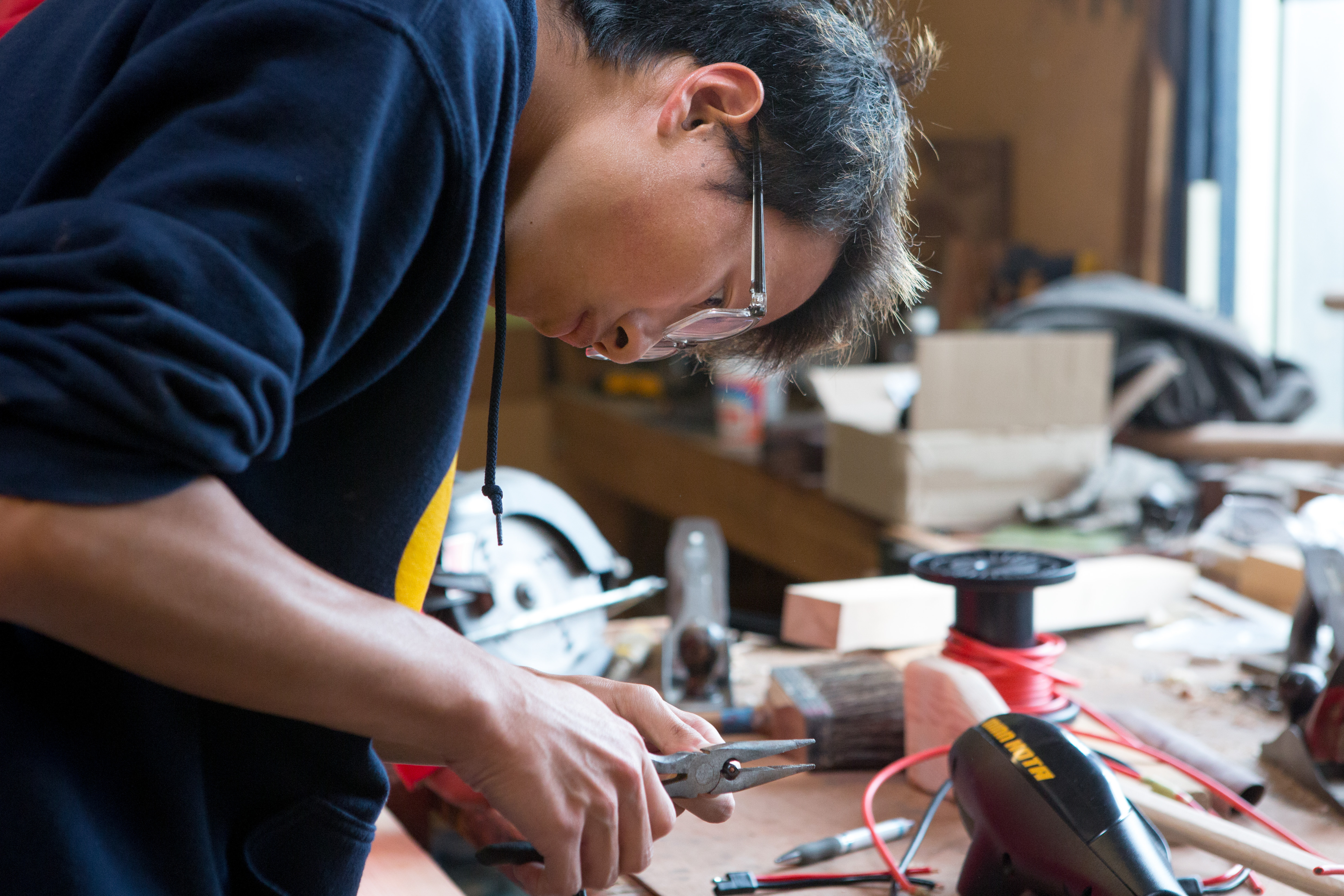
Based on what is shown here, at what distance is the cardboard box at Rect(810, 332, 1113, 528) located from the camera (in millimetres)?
2084

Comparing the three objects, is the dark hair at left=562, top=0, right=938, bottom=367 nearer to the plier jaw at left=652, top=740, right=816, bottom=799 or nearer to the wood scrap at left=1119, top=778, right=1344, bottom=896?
the plier jaw at left=652, top=740, right=816, bottom=799

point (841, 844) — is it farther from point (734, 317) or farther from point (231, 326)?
point (231, 326)

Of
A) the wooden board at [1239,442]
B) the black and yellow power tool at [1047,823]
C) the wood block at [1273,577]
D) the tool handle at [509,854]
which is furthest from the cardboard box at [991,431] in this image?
the tool handle at [509,854]

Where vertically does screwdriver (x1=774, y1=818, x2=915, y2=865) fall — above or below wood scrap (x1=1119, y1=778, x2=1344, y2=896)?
below

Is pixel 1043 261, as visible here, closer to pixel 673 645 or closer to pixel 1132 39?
pixel 1132 39

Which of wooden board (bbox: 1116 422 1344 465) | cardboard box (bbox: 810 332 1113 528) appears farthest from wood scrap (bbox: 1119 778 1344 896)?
wooden board (bbox: 1116 422 1344 465)

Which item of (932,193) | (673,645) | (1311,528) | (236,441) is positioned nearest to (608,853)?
(236,441)

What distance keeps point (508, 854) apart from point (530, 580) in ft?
2.01

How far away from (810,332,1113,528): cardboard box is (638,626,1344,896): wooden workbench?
2.44 ft

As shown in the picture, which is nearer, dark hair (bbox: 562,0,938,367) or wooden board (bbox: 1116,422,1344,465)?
dark hair (bbox: 562,0,938,367)

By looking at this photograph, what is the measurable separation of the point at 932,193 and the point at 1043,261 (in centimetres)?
88

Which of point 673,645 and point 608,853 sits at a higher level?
point 608,853

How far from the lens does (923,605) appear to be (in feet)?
4.86

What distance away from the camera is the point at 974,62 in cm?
467
